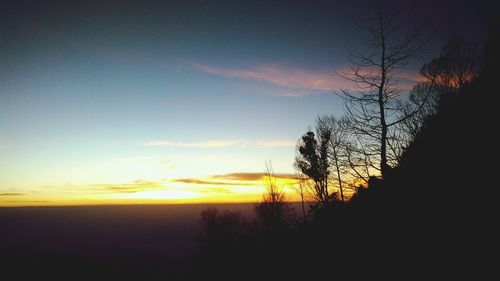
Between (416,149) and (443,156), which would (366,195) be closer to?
(416,149)

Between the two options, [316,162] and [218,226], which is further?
[218,226]

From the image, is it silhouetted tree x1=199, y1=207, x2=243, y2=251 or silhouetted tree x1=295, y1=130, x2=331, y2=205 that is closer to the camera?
silhouetted tree x1=295, y1=130, x2=331, y2=205

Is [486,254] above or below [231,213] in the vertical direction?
above

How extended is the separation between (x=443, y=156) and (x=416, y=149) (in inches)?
100

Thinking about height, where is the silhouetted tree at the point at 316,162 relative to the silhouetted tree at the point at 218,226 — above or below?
above

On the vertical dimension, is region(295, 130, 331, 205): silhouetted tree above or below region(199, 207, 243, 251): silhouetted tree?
above

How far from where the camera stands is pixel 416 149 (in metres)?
10.2

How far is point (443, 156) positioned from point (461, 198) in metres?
2.16

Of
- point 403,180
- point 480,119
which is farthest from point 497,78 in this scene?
point 403,180

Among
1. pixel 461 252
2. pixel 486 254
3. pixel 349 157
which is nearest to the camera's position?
pixel 486 254

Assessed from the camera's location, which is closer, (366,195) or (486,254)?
(486,254)

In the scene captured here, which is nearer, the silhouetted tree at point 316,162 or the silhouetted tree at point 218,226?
the silhouetted tree at point 316,162

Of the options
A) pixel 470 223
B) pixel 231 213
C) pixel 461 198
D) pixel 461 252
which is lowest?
pixel 231 213

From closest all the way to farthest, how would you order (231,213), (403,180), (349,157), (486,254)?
(486,254) < (403,180) < (349,157) < (231,213)
